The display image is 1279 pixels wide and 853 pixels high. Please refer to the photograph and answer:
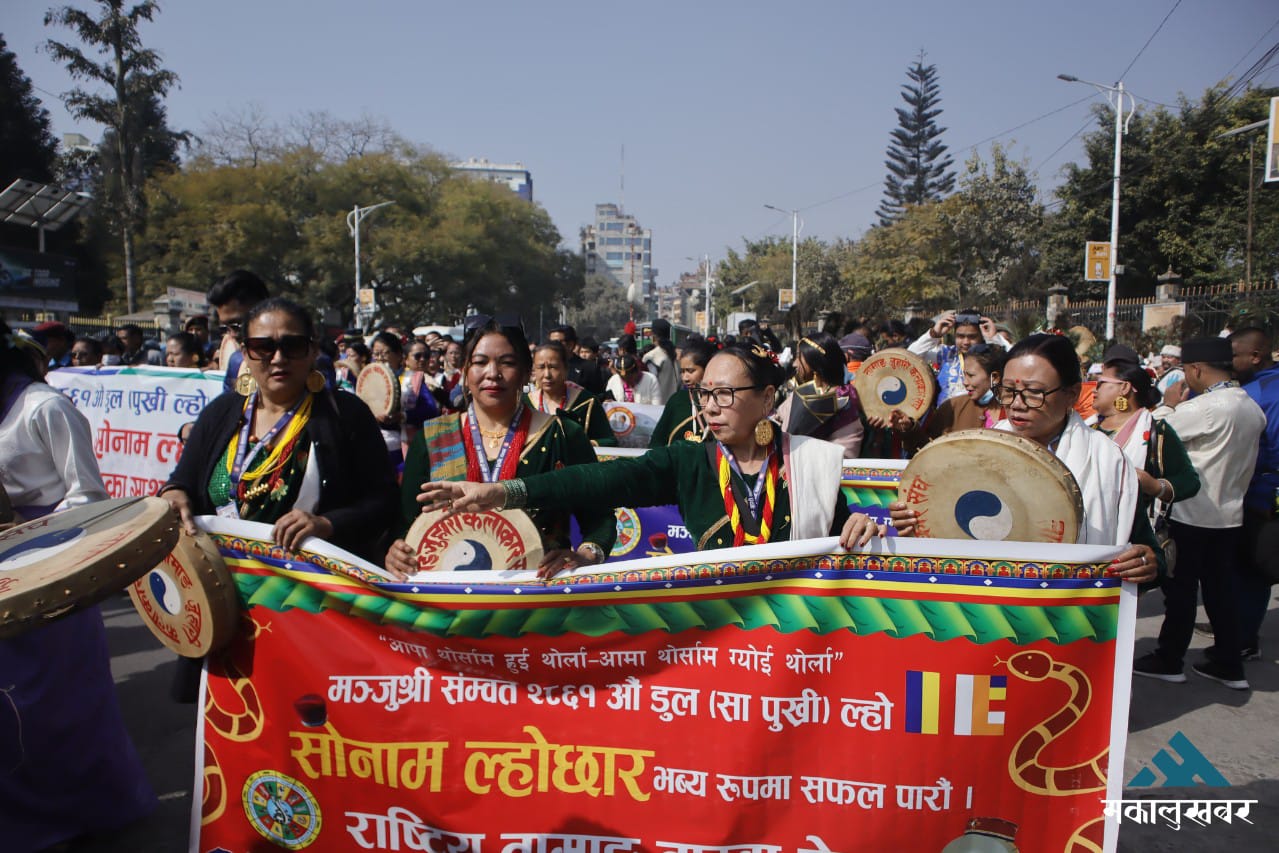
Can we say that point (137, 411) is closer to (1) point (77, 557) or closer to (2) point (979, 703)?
(1) point (77, 557)

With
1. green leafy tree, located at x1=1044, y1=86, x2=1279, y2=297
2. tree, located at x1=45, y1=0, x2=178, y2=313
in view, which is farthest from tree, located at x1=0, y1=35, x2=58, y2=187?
green leafy tree, located at x1=1044, y1=86, x2=1279, y2=297

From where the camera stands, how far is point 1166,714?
488 cm

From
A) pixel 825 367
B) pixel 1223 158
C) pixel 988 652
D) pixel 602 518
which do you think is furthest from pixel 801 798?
pixel 1223 158

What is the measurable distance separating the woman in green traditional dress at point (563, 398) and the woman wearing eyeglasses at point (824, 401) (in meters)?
1.13

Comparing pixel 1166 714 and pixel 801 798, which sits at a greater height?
pixel 801 798

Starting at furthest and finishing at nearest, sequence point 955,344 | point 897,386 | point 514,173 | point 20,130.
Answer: point 514,173, point 20,130, point 955,344, point 897,386

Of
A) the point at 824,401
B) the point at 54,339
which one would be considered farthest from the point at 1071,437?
the point at 54,339

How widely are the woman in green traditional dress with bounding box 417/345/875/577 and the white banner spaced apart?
5753 mm

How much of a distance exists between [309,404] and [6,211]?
38885mm

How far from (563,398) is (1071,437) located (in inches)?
131

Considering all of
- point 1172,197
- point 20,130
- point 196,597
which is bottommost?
point 196,597

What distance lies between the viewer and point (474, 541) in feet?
9.83

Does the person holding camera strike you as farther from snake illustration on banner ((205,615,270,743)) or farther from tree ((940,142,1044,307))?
tree ((940,142,1044,307))

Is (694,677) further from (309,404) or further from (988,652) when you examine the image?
(309,404)
